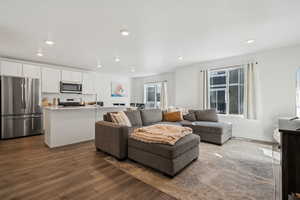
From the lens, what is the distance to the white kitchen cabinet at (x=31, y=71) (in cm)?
442

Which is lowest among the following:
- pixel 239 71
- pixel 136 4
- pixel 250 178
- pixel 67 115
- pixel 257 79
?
pixel 250 178

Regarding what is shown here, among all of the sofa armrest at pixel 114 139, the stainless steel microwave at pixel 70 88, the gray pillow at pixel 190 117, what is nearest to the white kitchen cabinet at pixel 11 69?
the stainless steel microwave at pixel 70 88

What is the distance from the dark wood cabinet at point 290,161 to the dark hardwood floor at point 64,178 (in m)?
1.11

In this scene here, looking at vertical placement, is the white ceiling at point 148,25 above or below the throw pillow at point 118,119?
above

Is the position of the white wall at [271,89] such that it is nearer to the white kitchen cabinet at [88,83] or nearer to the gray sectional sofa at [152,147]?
the gray sectional sofa at [152,147]

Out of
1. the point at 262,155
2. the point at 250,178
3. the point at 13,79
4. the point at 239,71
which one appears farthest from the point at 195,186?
the point at 13,79

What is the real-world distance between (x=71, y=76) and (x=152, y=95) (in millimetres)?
4098

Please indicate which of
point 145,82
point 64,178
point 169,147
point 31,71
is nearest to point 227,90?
point 169,147

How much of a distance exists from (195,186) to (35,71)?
5.65 meters

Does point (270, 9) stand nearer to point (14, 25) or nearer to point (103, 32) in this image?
point (103, 32)

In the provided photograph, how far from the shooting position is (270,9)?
2027 millimetres

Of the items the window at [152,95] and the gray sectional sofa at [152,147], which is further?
the window at [152,95]

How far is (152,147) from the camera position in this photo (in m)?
2.22

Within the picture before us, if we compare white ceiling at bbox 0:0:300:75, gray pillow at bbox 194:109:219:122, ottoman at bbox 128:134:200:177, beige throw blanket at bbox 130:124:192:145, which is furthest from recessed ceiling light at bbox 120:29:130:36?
gray pillow at bbox 194:109:219:122
